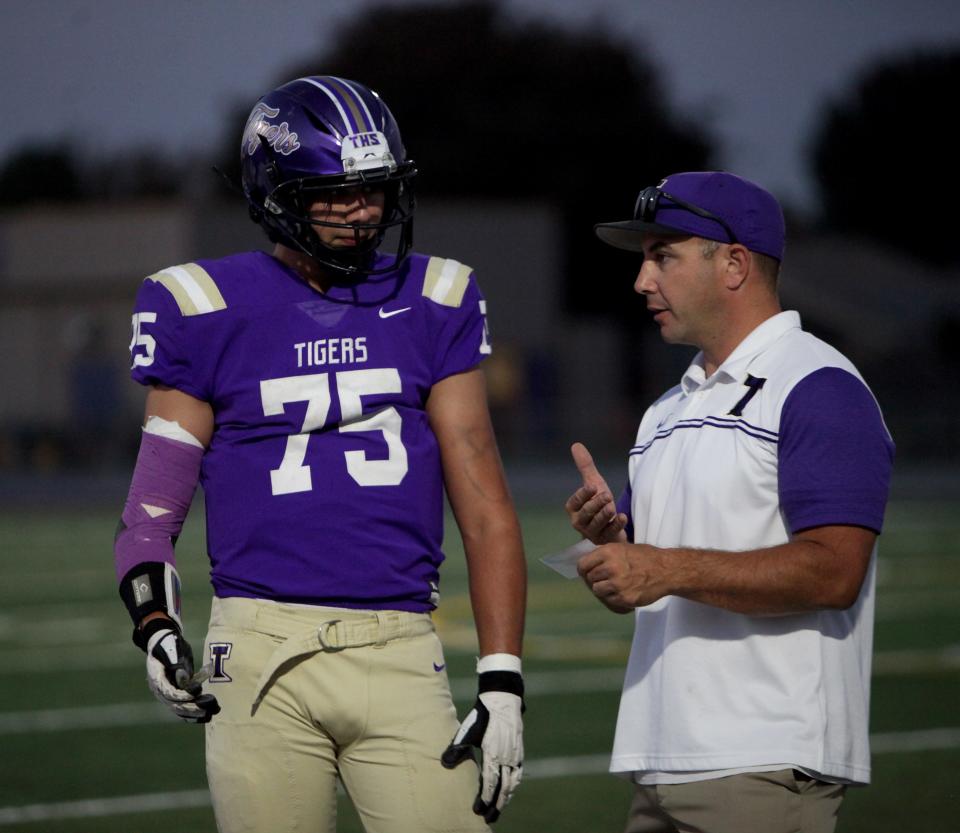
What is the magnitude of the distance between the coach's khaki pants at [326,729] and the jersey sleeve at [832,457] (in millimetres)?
796

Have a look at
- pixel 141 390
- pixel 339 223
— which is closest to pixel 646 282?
pixel 339 223

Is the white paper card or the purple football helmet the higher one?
the purple football helmet

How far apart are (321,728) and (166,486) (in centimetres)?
57

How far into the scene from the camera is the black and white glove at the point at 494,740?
3.08m

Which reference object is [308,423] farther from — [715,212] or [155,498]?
[715,212]

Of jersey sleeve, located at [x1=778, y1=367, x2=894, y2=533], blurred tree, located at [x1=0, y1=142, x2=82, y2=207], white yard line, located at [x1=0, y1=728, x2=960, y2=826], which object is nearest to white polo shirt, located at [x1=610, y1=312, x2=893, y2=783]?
jersey sleeve, located at [x1=778, y1=367, x2=894, y2=533]

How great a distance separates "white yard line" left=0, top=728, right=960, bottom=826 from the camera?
6043mm

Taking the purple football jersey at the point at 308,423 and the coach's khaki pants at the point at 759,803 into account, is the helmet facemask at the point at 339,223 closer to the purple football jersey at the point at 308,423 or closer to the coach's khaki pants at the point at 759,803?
the purple football jersey at the point at 308,423

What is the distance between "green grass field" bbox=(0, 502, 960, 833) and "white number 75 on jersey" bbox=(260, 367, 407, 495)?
9.89ft

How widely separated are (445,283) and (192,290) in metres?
0.50

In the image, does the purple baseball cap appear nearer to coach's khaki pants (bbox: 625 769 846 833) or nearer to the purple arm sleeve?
the purple arm sleeve

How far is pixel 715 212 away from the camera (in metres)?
3.34

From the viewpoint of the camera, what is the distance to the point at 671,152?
46.0m

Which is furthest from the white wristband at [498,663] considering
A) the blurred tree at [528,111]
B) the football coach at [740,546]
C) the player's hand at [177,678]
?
the blurred tree at [528,111]
